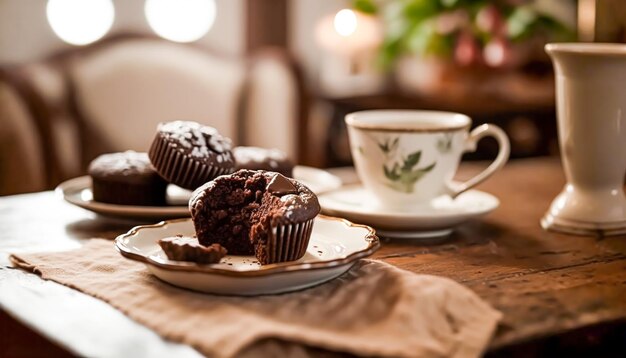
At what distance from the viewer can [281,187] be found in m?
1.00

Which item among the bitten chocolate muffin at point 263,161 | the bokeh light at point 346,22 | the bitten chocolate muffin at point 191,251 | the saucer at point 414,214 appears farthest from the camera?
the bokeh light at point 346,22

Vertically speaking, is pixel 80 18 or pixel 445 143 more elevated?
pixel 80 18

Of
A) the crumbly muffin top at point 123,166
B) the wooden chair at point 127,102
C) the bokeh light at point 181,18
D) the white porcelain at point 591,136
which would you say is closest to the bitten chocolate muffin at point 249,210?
the crumbly muffin top at point 123,166

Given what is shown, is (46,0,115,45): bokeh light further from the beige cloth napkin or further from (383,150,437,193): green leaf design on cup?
the beige cloth napkin

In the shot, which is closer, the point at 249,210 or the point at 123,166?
the point at 249,210

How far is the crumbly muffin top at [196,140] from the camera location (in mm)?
1209

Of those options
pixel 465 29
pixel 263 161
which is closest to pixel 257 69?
pixel 465 29

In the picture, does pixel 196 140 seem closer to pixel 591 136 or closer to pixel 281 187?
pixel 281 187

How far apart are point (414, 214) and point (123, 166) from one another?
42 centimetres

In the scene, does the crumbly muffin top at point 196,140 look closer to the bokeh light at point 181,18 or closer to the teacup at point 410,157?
the teacup at point 410,157

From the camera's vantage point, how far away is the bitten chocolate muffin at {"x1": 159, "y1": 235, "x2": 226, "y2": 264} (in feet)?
2.98

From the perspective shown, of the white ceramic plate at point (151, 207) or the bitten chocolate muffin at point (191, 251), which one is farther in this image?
the white ceramic plate at point (151, 207)

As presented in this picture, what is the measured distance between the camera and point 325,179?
1.49 meters

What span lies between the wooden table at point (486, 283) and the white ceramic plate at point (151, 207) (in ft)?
A: 0.09
